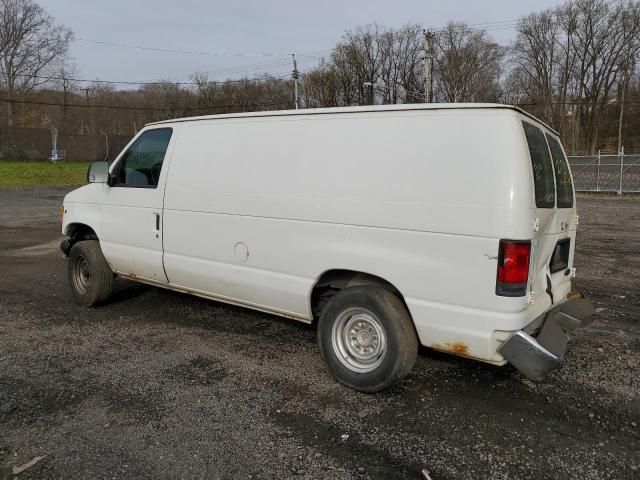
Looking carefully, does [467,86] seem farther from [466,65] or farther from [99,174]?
[99,174]

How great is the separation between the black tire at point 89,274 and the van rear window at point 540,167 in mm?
4602

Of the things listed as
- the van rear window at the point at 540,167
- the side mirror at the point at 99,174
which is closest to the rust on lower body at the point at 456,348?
the van rear window at the point at 540,167

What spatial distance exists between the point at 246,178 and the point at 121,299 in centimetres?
296

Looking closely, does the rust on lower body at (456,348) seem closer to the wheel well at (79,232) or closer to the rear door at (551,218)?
the rear door at (551,218)

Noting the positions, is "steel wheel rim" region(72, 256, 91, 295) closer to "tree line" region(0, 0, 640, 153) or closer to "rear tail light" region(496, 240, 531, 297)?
"rear tail light" region(496, 240, 531, 297)

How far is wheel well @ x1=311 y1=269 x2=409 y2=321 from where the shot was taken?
385 centimetres

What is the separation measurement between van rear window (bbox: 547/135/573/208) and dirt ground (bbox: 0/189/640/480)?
140 cm

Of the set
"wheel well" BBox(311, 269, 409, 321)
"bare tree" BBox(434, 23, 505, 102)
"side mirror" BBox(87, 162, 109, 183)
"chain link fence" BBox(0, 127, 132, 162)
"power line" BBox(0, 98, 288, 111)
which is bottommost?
"wheel well" BBox(311, 269, 409, 321)

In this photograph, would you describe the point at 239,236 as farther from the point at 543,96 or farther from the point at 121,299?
the point at 543,96

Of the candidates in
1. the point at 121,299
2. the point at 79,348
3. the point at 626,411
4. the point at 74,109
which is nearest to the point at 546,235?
the point at 626,411

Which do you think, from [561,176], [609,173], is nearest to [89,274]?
[561,176]

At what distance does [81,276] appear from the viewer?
20.3 ft

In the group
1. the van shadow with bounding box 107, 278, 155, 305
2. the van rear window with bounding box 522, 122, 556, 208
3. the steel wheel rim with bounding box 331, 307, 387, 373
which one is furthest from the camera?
the van shadow with bounding box 107, 278, 155, 305

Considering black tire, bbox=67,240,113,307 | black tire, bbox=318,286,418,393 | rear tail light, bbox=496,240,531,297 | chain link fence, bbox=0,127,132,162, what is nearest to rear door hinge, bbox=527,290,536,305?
rear tail light, bbox=496,240,531,297
